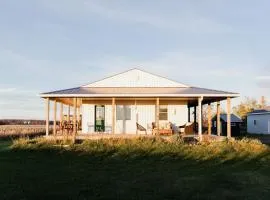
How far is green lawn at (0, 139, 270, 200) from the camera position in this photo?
10852 millimetres

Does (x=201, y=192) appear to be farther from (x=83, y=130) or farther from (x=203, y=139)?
(x=83, y=130)

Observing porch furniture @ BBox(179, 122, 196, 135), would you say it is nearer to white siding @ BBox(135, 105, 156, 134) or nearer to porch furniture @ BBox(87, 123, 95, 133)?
white siding @ BBox(135, 105, 156, 134)

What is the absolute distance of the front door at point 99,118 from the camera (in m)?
28.0

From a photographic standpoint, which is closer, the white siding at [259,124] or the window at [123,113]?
the window at [123,113]

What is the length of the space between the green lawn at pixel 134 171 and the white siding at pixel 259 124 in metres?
25.5

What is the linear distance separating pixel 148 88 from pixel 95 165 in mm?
12148

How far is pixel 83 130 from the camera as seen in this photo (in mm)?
28219

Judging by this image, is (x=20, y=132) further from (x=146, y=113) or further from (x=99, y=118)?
(x=146, y=113)

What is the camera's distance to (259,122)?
47.0m

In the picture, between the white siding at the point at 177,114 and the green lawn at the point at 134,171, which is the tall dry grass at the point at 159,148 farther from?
the white siding at the point at 177,114

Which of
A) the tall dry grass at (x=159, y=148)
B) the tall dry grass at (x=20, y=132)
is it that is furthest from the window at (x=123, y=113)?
the tall dry grass at (x=20, y=132)

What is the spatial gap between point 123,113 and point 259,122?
23651mm

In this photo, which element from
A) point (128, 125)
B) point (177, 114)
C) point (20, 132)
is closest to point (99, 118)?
point (128, 125)

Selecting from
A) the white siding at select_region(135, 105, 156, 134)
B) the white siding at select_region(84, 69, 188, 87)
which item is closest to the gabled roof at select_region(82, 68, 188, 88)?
the white siding at select_region(84, 69, 188, 87)
